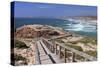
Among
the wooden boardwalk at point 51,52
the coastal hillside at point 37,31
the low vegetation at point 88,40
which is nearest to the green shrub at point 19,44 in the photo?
the coastal hillside at point 37,31

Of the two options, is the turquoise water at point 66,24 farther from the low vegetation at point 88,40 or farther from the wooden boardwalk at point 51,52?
the wooden boardwalk at point 51,52

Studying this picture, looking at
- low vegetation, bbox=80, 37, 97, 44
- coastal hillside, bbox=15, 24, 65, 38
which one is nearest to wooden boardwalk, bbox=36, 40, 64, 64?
coastal hillside, bbox=15, 24, 65, 38

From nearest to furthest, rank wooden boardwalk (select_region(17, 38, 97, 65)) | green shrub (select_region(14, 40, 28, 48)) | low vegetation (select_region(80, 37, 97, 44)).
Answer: green shrub (select_region(14, 40, 28, 48))
wooden boardwalk (select_region(17, 38, 97, 65))
low vegetation (select_region(80, 37, 97, 44))

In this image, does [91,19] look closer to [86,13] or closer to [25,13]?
[86,13]

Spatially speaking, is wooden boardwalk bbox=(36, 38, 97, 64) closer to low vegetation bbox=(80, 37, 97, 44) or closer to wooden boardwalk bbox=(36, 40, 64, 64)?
wooden boardwalk bbox=(36, 40, 64, 64)

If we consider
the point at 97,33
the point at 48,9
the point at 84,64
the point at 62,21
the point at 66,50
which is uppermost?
the point at 48,9

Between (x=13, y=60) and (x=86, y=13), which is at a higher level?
(x=86, y=13)
